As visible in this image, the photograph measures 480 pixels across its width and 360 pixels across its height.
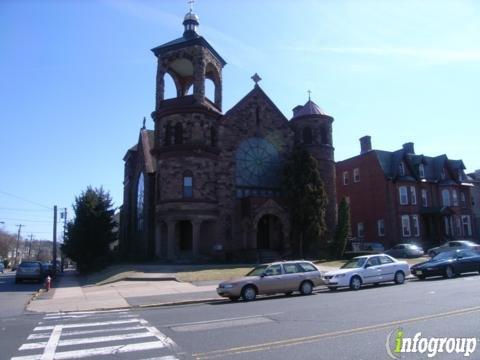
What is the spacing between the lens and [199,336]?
911 centimetres

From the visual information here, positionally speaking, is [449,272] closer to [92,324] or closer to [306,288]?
[306,288]

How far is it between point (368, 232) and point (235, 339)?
42.6 m

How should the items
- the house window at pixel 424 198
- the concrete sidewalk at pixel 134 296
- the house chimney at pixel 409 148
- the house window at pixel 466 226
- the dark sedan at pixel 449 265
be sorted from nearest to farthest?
the concrete sidewalk at pixel 134 296 < the dark sedan at pixel 449 265 < the house window at pixel 424 198 < the house chimney at pixel 409 148 < the house window at pixel 466 226

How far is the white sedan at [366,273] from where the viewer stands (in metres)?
18.2

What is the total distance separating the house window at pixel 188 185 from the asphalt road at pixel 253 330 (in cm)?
1956

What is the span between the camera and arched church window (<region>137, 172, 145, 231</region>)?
41.9m

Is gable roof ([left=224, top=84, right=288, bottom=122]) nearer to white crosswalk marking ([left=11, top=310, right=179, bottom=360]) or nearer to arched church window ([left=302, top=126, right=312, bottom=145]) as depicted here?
arched church window ([left=302, top=126, right=312, bottom=145])

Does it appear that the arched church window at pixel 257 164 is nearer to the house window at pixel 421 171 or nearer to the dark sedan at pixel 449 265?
the dark sedan at pixel 449 265

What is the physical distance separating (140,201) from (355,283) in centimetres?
2936

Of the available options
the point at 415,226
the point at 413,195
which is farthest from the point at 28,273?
the point at 413,195

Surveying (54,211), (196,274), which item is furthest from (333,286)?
(54,211)

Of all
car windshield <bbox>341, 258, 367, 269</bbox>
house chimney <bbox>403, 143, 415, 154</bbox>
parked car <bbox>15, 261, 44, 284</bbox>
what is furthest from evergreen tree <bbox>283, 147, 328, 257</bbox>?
parked car <bbox>15, 261, 44, 284</bbox>

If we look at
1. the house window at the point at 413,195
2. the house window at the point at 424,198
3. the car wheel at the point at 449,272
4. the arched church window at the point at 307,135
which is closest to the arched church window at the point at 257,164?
the arched church window at the point at 307,135

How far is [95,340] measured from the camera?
9.20 metres
